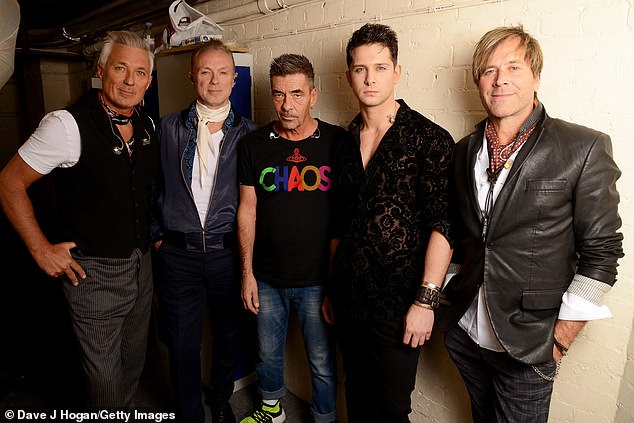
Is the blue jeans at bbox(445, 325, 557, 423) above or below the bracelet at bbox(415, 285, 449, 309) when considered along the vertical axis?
below

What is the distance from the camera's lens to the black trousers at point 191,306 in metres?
2.21

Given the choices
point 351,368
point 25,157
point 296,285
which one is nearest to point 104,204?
point 25,157

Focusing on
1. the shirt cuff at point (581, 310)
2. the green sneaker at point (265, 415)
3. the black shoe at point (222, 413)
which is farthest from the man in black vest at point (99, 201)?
the shirt cuff at point (581, 310)

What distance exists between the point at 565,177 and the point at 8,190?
6.65 ft

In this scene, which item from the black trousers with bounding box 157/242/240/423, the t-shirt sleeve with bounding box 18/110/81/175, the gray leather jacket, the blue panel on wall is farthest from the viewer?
the blue panel on wall

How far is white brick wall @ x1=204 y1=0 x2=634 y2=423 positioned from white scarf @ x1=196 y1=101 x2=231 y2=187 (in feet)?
2.09

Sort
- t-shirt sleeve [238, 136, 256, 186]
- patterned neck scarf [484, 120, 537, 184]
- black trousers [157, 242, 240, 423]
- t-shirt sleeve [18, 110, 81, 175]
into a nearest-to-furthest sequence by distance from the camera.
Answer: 1. patterned neck scarf [484, 120, 537, 184]
2. t-shirt sleeve [18, 110, 81, 175]
3. t-shirt sleeve [238, 136, 256, 186]
4. black trousers [157, 242, 240, 423]

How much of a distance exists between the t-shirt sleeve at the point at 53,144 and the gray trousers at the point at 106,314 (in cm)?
41

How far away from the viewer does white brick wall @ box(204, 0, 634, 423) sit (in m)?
1.45

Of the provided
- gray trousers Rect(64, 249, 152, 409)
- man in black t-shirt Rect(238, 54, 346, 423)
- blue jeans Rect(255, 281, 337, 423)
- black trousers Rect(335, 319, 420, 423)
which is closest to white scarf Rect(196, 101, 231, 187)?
man in black t-shirt Rect(238, 54, 346, 423)

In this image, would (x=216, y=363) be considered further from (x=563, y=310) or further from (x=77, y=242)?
(x=563, y=310)

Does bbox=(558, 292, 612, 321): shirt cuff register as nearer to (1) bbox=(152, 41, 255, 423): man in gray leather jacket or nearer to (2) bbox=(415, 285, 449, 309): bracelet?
(2) bbox=(415, 285, 449, 309): bracelet

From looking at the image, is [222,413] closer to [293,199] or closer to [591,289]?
Answer: [293,199]

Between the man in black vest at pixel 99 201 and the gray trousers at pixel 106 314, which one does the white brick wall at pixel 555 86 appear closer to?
the man in black vest at pixel 99 201
